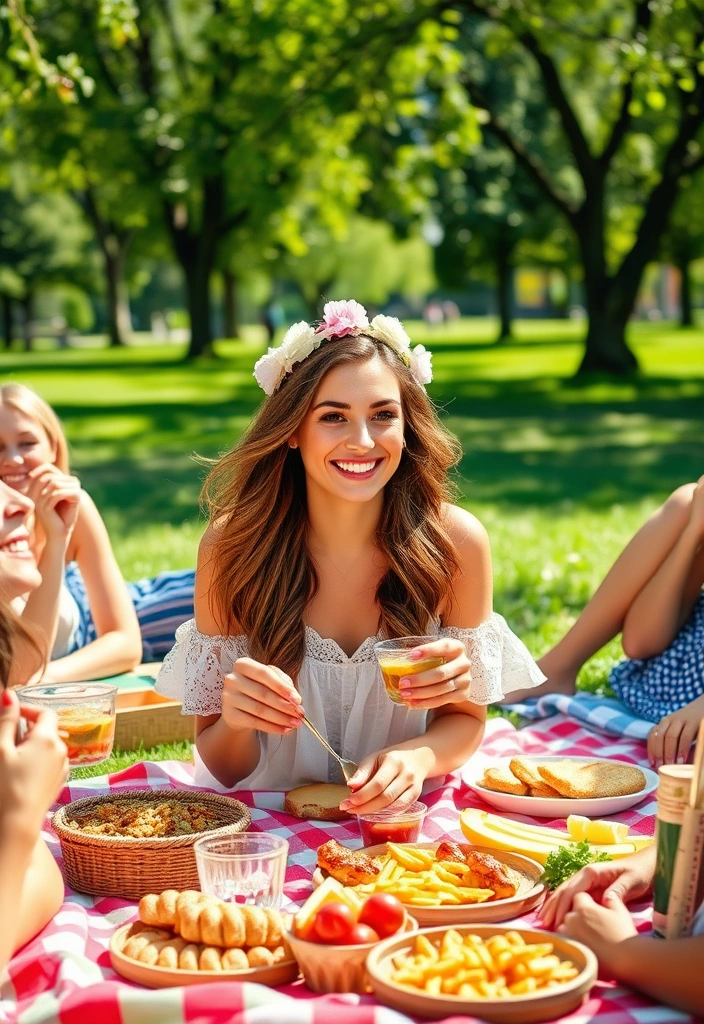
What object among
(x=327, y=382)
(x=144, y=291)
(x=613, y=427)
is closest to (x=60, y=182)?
(x=613, y=427)

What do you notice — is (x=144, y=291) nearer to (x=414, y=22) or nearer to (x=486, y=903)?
(x=414, y=22)

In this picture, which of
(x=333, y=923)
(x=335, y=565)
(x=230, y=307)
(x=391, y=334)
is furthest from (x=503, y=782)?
(x=230, y=307)

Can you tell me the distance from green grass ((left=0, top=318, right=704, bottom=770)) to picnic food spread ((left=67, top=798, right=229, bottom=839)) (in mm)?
1746

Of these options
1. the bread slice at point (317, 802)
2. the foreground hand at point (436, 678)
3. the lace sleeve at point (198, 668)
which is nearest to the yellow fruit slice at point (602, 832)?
the foreground hand at point (436, 678)

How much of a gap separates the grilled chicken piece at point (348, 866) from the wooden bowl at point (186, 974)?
36 centimetres

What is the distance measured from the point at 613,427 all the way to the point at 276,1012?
1667cm

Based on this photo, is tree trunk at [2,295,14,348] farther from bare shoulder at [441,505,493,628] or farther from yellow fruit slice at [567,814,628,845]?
yellow fruit slice at [567,814,628,845]

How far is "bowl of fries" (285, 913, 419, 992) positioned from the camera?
3111 millimetres

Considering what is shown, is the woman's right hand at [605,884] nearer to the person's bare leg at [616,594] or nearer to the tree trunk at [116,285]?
the person's bare leg at [616,594]

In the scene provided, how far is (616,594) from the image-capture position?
19.4 ft

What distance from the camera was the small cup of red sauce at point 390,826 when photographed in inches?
151

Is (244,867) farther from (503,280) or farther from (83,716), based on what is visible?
(503,280)

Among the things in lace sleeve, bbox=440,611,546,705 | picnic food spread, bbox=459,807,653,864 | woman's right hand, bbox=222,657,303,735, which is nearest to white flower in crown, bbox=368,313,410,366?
lace sleeve, bbox=440,611,546,705

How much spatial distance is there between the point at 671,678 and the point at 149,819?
8.92 feet
